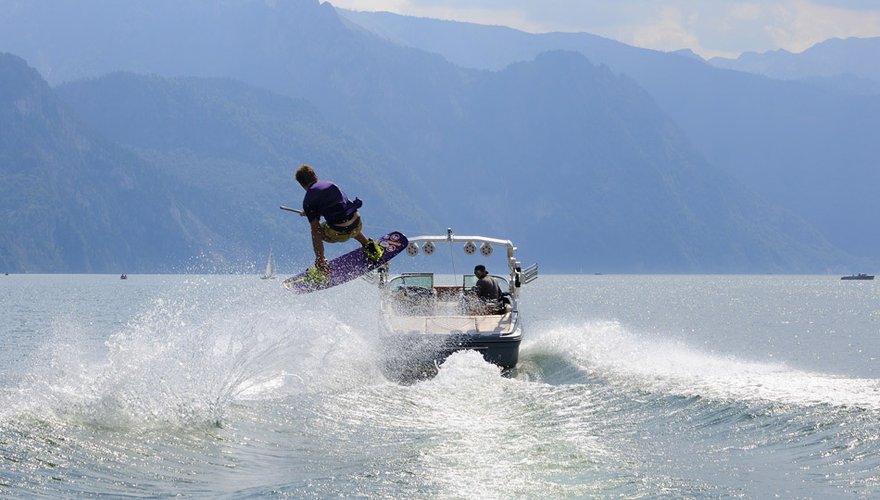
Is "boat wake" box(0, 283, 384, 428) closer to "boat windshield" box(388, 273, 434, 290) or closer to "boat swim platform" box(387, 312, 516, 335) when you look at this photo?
"boat swim platform" box(387, 312, 516, 335)

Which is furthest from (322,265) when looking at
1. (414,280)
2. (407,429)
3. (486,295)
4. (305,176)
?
(414,280)

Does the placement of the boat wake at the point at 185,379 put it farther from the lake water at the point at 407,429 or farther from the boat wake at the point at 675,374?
the boat wake at the point at 675,374

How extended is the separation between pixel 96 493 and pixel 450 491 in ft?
13.1

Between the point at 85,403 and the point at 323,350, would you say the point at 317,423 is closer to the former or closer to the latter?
the point at 85,403

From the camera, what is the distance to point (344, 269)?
66.3 feet

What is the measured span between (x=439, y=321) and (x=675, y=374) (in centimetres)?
522

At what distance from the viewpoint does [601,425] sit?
17.4 meters

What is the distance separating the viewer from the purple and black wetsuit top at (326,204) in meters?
17.2

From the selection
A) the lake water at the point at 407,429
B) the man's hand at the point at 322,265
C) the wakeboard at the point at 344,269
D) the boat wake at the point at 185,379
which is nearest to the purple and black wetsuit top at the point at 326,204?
the man's hand at the point at 322,265

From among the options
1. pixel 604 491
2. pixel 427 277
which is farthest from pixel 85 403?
pixel 427 277

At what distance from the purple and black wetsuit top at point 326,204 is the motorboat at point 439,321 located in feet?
21.4

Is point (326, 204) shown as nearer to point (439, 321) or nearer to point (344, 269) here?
point (344, 269)

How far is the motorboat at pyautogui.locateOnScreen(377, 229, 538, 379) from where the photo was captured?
77.0 feet

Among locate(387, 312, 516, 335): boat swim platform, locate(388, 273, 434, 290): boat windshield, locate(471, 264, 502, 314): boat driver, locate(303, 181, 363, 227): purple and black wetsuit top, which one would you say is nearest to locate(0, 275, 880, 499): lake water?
locate(387, 312, 516, 335): boat swim platform
